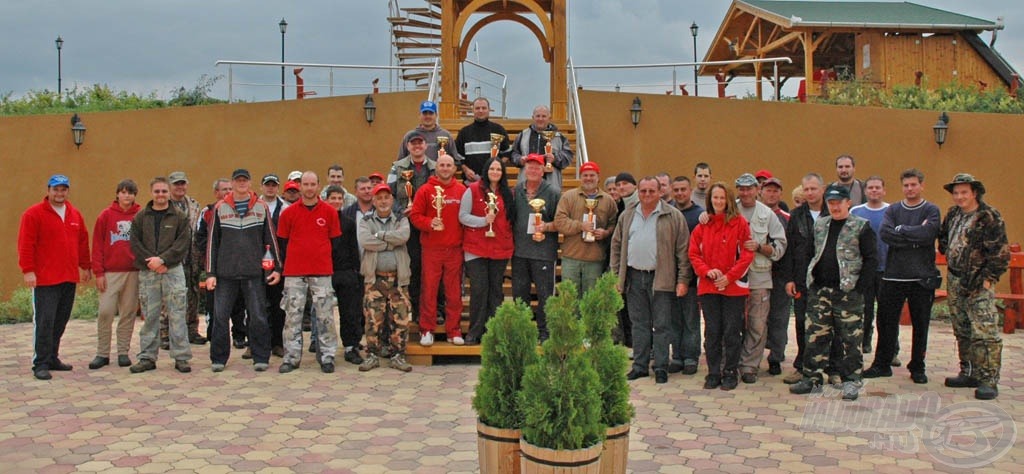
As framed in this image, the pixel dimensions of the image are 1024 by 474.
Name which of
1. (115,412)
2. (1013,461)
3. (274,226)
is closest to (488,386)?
(1013,461)

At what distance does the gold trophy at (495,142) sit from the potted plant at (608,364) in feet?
17.7

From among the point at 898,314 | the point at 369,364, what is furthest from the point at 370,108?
the point at 898,314

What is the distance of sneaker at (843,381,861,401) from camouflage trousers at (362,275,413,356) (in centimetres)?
380

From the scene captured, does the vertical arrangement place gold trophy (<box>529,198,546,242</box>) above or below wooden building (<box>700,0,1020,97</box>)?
below

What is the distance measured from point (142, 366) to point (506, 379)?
5.21 metres

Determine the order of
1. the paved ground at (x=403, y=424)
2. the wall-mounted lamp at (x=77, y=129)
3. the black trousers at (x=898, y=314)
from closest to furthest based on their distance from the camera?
the paved ground at (x=403, y=424) < the black trousers at (x=898, y=314) < the wall-mounted lamp at (x=77, y=129)

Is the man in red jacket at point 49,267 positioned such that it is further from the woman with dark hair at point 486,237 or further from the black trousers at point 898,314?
the black trousers at point 898,314

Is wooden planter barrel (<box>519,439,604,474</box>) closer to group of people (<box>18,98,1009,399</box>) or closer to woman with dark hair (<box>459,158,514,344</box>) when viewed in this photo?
group of people (<box>18,98,1009,399</box>)

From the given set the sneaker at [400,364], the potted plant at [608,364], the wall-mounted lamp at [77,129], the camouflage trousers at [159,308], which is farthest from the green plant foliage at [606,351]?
the wall-mounted lamp at [77,129]

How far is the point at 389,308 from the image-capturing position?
830 cm

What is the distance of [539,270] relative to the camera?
8359 mm

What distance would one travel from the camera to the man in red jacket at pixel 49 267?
8055 millimetres

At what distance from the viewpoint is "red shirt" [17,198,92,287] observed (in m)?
8.03

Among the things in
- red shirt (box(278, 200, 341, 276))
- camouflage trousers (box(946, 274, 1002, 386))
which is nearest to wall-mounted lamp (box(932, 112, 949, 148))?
camouflage trousers (box(946, 274, 1002, 386))
